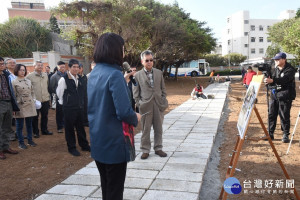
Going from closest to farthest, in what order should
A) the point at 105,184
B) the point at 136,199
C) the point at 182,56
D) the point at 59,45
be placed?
the point at 105,184 → the point at 136,199 → the point at 182,56 → the point at 59,45

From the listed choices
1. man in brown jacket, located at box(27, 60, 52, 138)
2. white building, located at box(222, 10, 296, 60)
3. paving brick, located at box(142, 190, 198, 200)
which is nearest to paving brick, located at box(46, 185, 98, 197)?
paving brick, located at box(142, 190, 198, 200)

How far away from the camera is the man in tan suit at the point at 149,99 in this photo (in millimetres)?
4297

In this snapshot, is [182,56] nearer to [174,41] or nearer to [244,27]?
[174,41]

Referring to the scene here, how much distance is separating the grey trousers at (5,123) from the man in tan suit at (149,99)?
2472mm

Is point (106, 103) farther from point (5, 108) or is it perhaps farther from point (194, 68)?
point (194, 68)

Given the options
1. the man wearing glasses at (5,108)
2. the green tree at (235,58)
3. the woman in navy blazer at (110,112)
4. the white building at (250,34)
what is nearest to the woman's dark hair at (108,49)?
the woman in navy blazer at (110,112)

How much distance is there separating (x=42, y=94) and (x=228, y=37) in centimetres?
6564

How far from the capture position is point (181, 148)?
16.0 ft

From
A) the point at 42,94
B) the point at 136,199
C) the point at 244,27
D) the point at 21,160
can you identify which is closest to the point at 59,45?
→ the point at 42,94

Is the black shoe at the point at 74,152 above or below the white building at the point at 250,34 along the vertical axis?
below

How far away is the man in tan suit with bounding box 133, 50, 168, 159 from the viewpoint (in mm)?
4297

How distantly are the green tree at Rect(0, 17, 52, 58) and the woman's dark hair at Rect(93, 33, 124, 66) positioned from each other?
28.4 metres

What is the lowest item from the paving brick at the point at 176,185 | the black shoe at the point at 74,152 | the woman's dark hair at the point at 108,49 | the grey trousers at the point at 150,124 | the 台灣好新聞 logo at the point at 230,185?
the black shoe at the point at 74,152

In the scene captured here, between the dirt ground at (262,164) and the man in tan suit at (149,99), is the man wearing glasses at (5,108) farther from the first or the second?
the dirt ground at (262,164)
